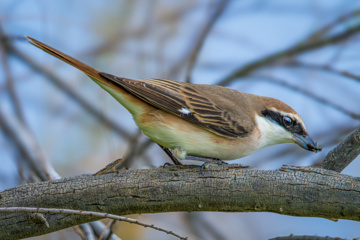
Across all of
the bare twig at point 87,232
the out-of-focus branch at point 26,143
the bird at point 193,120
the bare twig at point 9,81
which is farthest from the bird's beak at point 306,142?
the bare twig at point 9,81

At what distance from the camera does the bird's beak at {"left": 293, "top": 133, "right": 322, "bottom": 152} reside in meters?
4.33

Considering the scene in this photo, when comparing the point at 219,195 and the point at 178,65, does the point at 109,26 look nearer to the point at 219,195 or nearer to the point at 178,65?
the point at 178,65

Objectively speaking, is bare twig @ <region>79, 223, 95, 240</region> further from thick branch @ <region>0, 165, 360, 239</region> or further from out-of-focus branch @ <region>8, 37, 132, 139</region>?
out-of-focus branch @ <region>8, 37, 132, 139</region>

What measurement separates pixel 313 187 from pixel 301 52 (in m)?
2.60

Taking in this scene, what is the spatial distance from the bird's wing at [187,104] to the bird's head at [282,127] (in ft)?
1.32

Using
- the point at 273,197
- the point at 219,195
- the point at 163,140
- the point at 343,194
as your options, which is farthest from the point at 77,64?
the point at 343,194

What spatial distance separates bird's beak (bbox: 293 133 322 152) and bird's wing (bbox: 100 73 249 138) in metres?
0.60

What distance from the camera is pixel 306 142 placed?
4344 millimetres

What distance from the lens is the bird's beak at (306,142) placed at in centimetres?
433

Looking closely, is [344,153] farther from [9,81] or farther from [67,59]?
[9,81]

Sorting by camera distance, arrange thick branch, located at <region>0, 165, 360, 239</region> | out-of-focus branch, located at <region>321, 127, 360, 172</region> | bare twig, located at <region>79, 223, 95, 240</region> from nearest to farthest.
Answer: thick branch, located at <region>0, 165, 360, 239</region>, out-of-focus branch, located at <region>321, 127, 360, 172</region>, bare twig, located at <region>79, 223, 95, 240</region>

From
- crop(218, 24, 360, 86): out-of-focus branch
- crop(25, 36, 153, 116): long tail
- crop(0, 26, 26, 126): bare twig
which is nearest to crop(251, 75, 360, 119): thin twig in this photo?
crop(218, 24, 360, 86): out-of-focus branch

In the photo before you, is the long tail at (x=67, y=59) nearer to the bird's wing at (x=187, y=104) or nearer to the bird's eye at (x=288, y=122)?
the bird's wing at (x=187, y=104)

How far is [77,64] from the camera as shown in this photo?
3771 mm
